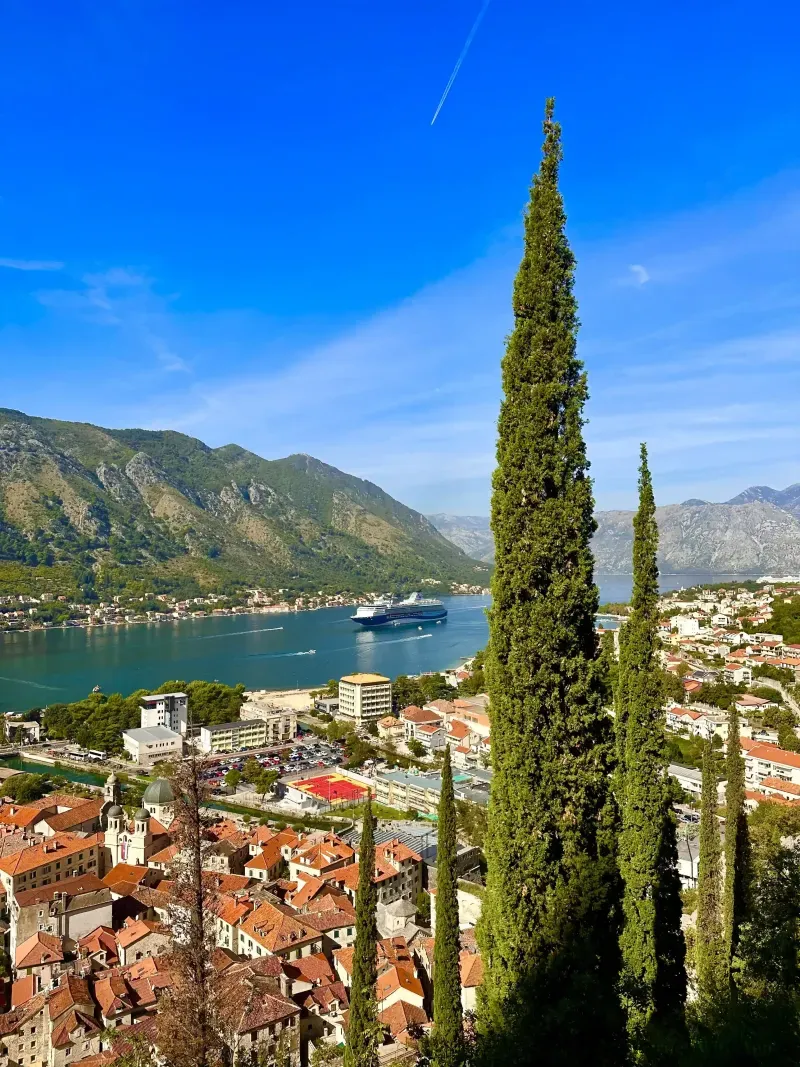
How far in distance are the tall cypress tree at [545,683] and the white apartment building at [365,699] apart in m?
30.4

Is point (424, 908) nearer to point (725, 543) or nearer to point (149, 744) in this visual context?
point (149, 744)

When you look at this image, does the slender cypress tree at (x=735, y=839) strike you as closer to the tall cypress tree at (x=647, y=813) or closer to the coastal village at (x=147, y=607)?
the tall cypress tree at (x=647, y=813)

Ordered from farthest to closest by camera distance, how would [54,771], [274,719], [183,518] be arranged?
1. [183,518]
2. [274,719]
3. [54,771]

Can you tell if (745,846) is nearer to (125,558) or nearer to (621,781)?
(621,781)

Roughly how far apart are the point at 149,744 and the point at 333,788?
9.07 meters

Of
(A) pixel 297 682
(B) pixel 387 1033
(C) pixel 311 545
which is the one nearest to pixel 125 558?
→ (C) pixel 311 545

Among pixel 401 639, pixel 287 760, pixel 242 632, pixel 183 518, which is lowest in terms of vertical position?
pixel 287 760

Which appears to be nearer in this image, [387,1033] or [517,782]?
[517,782]

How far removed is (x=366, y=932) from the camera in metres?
7.83

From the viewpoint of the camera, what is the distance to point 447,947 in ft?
24.4

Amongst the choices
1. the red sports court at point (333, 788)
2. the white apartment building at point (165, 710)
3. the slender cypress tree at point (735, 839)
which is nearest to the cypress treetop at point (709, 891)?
the slender cypress tree at point (735, 839)

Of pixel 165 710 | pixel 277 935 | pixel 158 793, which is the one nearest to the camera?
pixel 277 935

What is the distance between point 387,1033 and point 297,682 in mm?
33654

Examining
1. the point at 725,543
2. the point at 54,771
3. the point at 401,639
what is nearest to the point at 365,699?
the point at 54,771
